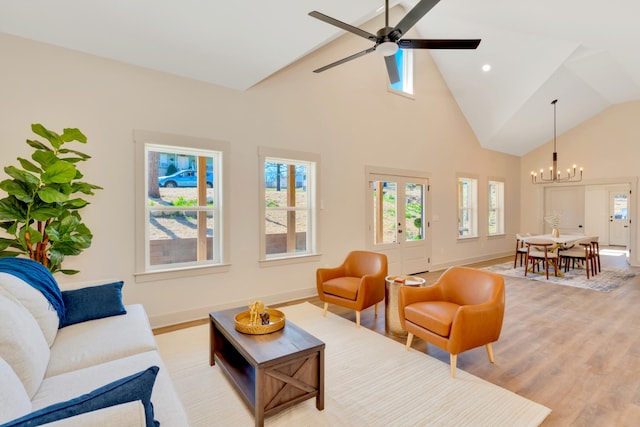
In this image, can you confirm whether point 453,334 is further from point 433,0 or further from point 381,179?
point 381,179

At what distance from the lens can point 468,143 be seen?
7477 mm

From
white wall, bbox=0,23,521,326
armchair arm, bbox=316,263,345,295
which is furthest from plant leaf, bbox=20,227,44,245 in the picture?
armchair arm, bbox=316,263,345,295

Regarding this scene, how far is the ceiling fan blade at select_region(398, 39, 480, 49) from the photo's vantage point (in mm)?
2658

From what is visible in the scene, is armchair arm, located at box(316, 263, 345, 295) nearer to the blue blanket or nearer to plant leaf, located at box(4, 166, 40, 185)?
the blue blanket

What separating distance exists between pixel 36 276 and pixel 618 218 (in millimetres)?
14501

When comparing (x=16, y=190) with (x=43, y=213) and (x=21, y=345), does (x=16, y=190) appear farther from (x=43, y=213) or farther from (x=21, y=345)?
(x=21, y=345)

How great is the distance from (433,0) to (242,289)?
147 inches

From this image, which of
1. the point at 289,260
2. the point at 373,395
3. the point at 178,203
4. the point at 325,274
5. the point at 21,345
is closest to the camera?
the point at 21,345

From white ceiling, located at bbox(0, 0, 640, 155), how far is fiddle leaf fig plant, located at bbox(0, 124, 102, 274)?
3.39 feet

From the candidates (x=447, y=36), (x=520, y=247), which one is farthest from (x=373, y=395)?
(x=520, y=247)

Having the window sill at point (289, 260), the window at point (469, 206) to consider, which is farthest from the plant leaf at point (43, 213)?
the window at point (469, 206)

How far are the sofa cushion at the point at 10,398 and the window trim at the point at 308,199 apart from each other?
3.22 meters

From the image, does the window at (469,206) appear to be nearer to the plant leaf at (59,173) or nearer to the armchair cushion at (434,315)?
the armchair cushion at (434,315)

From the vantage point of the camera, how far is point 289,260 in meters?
4.65
